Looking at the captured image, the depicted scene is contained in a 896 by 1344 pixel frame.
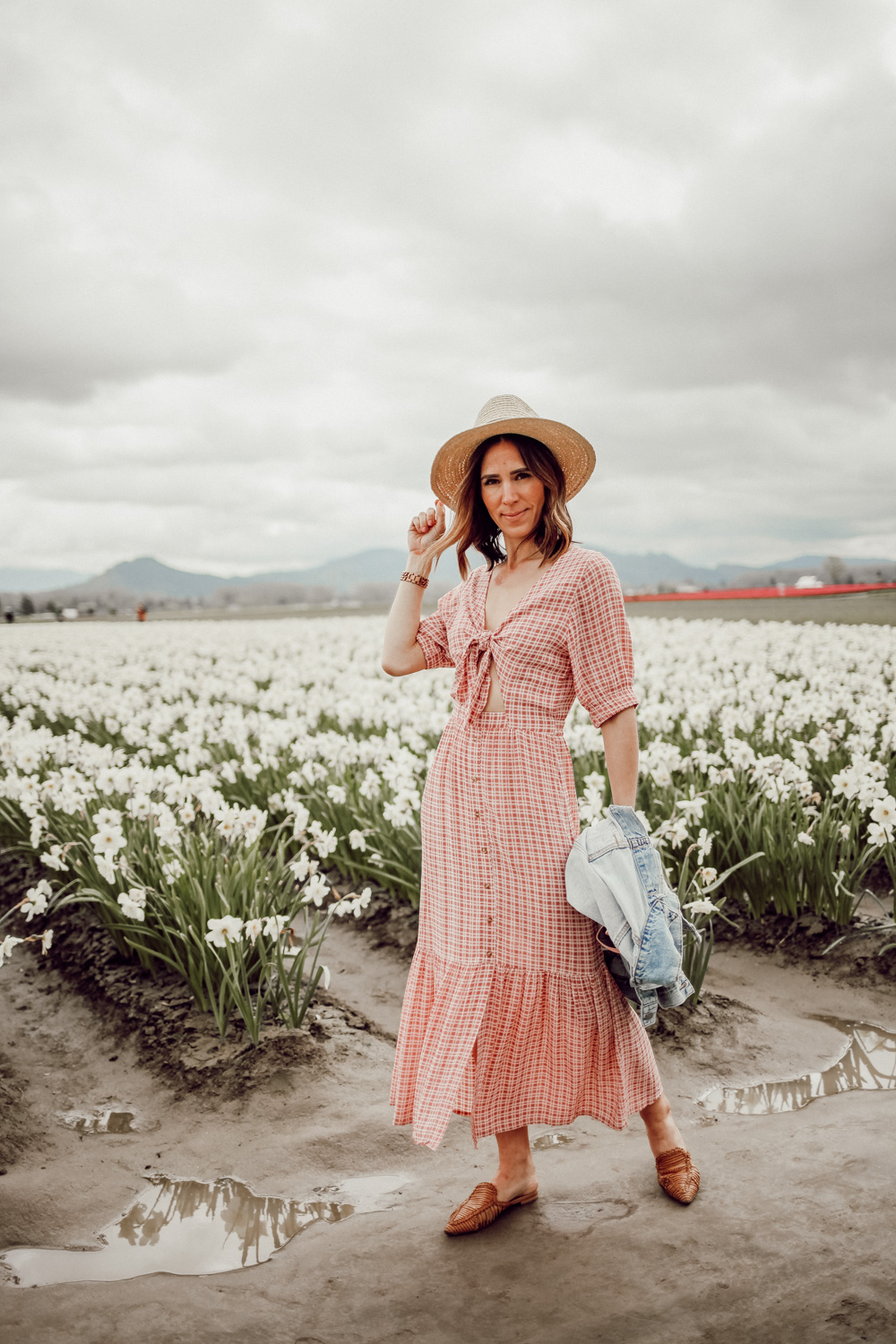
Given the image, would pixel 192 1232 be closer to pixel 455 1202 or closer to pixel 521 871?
pixel 455 1202

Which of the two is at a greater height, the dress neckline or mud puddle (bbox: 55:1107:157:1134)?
the dress neckline

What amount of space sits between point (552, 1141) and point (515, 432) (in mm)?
2506

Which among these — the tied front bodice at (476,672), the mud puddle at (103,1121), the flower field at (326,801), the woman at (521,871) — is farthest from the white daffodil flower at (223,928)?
the tied front bodice at (476,672)

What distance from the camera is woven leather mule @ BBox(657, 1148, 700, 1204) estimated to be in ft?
8.63

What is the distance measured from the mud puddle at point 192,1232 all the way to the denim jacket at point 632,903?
1.23 meters

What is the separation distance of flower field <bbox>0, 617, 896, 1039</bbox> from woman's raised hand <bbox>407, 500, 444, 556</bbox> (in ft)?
5.69

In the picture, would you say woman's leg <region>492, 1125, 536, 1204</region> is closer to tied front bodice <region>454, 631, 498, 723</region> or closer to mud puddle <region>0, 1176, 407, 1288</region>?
mud puddle <region>0, 1176, 407, 1288</region>

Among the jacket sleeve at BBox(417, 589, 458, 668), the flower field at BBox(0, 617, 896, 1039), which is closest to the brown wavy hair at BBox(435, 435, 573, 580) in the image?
the jacket sleeve at BBox(417, 589, 458, 668)

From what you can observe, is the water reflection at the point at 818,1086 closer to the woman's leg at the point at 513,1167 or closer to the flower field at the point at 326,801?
the flower field at the point at 326,801

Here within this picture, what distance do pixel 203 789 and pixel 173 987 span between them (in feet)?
3.79

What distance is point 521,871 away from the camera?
2.54m

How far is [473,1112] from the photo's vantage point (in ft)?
8.14

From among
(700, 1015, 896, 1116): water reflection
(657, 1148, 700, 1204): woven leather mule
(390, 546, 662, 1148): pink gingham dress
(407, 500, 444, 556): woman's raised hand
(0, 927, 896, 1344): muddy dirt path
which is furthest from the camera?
(700, 1015, 896, 1116): water reflection

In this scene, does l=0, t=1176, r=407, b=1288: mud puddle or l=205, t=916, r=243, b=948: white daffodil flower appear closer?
l=0, t=1176, r=407, b=1288: mud puddle
